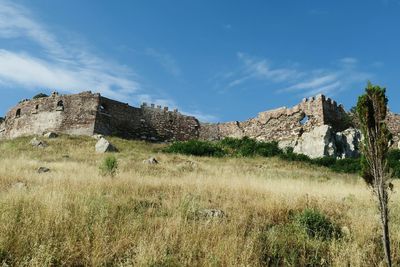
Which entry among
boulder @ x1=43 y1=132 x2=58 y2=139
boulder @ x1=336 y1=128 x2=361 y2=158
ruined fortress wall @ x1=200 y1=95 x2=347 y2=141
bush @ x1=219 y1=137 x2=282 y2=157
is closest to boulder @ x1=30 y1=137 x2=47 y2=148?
boulder @ x1=43 y1=132 x2=58 y2=139

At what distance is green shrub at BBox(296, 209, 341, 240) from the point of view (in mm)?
6949

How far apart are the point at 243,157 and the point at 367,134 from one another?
1897cm

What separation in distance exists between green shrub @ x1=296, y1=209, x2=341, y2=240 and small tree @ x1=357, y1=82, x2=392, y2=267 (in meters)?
1.39

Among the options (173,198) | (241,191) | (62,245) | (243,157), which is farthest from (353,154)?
(62,245)

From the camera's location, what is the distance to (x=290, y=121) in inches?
1157

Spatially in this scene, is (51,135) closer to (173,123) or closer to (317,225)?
(173,123)

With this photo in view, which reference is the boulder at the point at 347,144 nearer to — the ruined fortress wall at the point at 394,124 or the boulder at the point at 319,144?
the boulder at the point at 319,144

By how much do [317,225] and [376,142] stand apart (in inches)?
84.1

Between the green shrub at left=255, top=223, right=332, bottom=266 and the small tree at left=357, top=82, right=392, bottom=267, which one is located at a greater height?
the small tree at left=357, top=82, right=392, bottom=267

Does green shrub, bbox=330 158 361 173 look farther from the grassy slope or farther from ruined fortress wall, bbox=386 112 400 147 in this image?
the grassy slope

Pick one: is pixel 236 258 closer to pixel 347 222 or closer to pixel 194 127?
pixel 347 222

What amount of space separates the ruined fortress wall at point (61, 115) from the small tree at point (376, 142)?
84.1 feet

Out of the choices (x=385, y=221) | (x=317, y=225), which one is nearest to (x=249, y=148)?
(x=317, y=225)

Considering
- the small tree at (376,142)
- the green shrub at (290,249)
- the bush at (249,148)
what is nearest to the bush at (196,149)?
the bush at (249,148)
